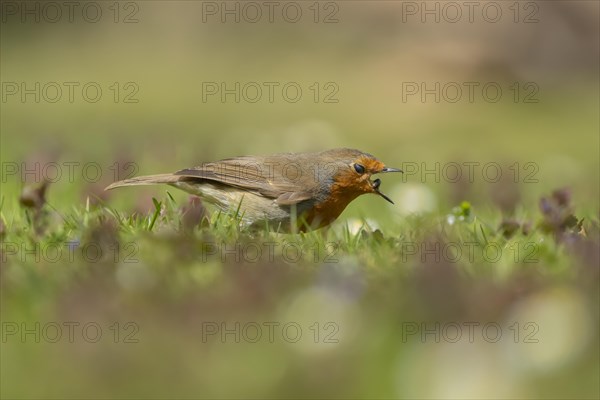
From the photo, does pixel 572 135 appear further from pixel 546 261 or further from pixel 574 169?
pixel 546 261

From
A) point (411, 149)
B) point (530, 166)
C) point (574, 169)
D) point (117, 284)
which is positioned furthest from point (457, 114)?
point (117, 284)
